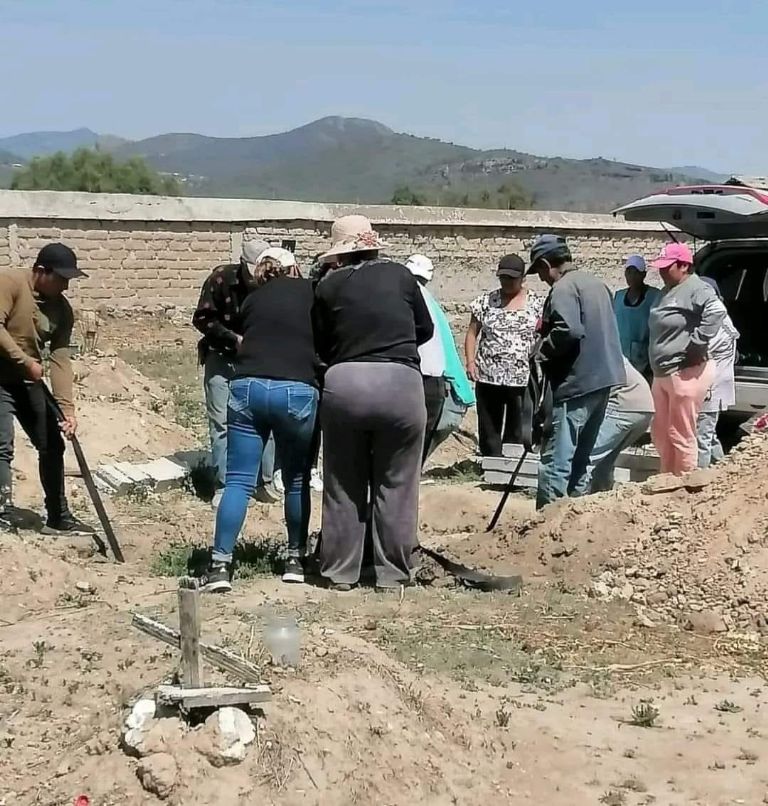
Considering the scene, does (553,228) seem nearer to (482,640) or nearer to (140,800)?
(482,640)

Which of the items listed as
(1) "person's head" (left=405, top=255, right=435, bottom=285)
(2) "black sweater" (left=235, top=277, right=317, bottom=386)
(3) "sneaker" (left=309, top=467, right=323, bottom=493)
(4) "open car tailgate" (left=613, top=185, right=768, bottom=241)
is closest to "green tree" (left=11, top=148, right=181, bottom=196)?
(3) "sneaker" (left=309, top=467, right=323, bottom=493)

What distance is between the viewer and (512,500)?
8922 mm

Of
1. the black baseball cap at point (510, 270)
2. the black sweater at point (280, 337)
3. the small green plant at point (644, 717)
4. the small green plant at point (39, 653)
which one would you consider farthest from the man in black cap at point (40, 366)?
the small green plant at point (644, 717)

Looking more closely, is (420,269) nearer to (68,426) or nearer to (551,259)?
(551,259)

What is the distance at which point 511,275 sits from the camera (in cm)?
938

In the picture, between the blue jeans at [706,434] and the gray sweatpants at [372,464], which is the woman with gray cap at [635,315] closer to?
the blue jeans at [706,434]

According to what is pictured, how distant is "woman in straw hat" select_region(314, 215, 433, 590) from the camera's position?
6.11 metres

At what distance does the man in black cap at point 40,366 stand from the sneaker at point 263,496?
1.30 metres

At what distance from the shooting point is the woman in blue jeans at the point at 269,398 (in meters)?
6.21

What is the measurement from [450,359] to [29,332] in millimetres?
2497

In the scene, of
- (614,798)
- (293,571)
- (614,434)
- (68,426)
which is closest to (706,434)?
(614,434)

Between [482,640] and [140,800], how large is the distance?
2.16 metres

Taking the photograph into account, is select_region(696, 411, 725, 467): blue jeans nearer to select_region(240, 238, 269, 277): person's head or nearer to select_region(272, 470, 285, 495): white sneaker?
select_region(272, 470, 285, 495): white sneaker

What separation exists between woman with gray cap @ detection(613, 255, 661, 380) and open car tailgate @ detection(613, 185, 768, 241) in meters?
0.58
